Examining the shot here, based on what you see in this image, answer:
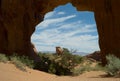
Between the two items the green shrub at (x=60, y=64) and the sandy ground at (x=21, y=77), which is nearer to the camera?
the sandy ground at (x=21, y=77)

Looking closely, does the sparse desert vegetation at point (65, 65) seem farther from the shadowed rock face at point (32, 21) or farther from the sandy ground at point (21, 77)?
the shadowed rock face at point (32, 21)

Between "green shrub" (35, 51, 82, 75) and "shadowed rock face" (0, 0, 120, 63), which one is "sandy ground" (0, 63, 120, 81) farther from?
"shadowed rock face" (0, 0, 120, 63)

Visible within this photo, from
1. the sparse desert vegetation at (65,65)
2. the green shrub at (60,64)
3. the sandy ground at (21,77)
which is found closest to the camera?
the sandy ground at (21,77)

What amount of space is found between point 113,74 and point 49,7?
15.8 m

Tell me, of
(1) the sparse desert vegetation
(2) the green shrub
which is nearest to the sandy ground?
(1) the sparse desert vegetation

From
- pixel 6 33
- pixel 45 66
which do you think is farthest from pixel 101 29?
pixel 6 33

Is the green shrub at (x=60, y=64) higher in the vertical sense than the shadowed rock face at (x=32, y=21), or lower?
lower

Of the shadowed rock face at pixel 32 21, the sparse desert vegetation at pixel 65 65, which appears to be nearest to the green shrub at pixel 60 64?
the sparse desert vegetation at pixel 65 65

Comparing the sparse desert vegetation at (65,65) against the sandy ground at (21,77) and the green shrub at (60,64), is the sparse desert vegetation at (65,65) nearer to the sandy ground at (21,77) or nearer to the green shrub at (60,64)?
the green shrub at (60,64)

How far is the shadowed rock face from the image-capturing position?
62.9ft

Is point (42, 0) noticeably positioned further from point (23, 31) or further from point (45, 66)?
point (45, 66)

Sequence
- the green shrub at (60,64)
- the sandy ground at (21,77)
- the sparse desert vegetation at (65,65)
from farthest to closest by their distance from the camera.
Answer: the green shrub at (60,64), the sparse desert vegetation at (65,65), the sandy ground at (21,77)

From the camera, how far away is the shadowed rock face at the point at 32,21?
19.2m

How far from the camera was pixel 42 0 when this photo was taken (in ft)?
79.8
